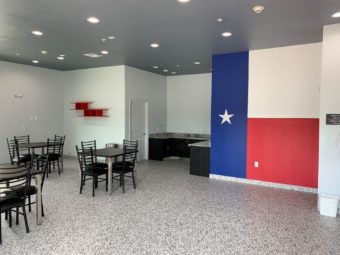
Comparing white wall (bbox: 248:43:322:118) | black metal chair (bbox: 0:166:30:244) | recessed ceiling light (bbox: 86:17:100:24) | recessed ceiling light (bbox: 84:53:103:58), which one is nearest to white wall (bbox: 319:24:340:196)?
white wall (bbox: 248:43:322:118)

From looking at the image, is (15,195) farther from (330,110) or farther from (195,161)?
(330,110)

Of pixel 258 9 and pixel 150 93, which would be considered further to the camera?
pixel 150 93

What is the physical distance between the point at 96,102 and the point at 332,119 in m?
6.47

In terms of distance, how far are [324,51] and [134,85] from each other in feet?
17.4

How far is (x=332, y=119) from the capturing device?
4152 millimetres

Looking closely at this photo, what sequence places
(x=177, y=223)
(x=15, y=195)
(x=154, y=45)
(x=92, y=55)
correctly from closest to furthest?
(x=15, y=195) < (x=177, y=223) < (x=154, y=45) < (x=92, y=55)

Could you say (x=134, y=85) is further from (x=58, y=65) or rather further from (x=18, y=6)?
(x=18, y=6)

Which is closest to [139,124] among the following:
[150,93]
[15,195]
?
[150,93]

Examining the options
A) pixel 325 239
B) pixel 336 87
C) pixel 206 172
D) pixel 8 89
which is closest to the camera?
pixel 325 239

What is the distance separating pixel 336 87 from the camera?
13.5 ft

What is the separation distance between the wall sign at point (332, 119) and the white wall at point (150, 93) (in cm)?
531

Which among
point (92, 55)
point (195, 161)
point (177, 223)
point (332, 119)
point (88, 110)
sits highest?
point (92, 55)

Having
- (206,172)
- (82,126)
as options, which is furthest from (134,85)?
(206,172)

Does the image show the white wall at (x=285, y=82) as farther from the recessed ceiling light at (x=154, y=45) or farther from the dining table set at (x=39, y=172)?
the dining table set at (x=39, y=172)
